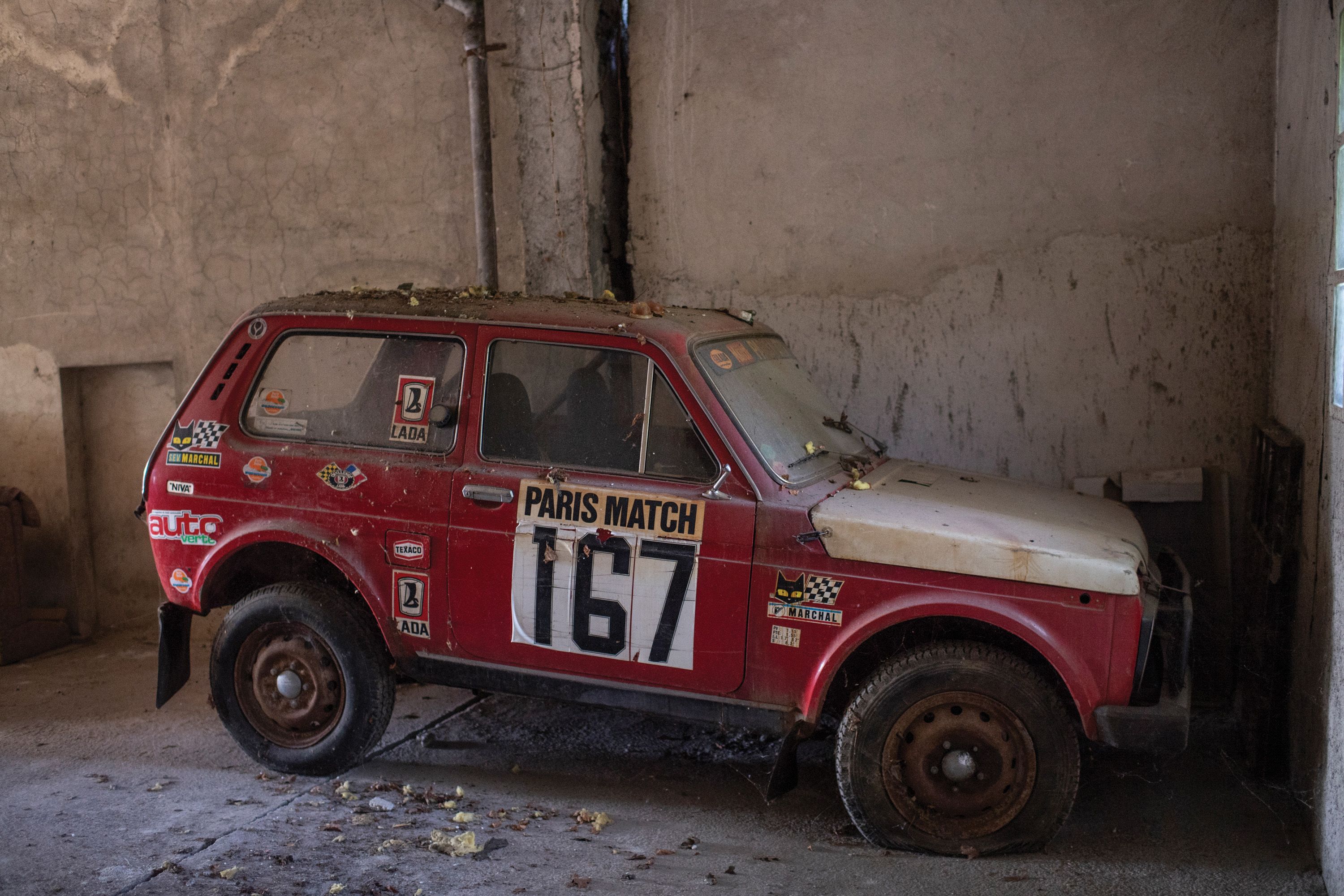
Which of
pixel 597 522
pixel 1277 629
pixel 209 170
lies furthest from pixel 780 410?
pixel 209 170

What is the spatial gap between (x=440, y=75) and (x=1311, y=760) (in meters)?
5.57

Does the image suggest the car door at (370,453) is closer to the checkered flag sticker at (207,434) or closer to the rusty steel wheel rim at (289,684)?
the checkered flag sticker at (207,434)

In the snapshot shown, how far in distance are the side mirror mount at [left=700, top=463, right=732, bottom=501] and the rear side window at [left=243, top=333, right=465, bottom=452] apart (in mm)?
1054

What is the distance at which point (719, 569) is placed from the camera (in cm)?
365

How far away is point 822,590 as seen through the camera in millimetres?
3586

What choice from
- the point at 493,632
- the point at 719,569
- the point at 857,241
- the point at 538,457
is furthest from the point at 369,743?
the point at 857,241

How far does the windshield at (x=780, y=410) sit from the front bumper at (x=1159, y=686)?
1.25 meters

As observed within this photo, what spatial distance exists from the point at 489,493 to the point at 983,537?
5.91 ft

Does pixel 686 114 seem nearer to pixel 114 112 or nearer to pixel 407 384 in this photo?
pixel 407 384

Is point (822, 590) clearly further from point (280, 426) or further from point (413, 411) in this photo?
point (280, 426)

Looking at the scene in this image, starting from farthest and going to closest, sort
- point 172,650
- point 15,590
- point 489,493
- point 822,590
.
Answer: point 15,590, point 172,650, point 489,493, point 822,590

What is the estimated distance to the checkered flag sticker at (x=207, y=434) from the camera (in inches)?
167

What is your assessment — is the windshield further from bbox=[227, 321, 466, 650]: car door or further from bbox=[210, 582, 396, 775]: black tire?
bbox=[210, 582, 396, 775]: black tire

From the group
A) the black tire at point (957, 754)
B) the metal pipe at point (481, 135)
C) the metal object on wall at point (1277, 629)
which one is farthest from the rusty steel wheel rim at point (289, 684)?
the metal object on wall at point (1277, 629)
